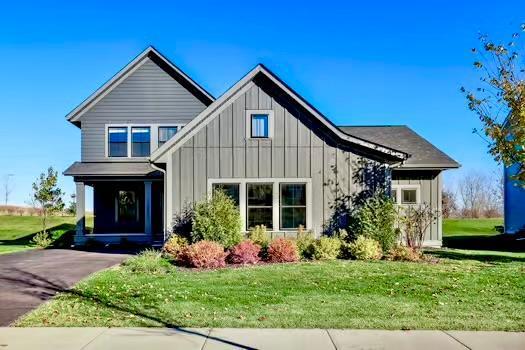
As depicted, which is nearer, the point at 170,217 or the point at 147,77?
the point at 170,217

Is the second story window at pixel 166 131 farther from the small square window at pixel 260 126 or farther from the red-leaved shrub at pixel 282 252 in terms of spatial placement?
the red-leaved shrub at pixel 282 252

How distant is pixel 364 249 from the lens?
48.6ft

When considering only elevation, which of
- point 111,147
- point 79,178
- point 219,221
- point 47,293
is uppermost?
point 111,147

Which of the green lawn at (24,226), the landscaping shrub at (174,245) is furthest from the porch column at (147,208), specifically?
the green lawn at (24,226)

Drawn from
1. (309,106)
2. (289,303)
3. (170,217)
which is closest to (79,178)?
(170,217)

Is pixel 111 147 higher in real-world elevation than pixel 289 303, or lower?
higher

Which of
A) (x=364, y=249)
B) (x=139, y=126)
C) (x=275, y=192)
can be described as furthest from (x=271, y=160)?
(x=139, y=126)

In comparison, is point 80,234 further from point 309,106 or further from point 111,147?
point 309,106

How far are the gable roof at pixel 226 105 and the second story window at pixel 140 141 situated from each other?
6.42m

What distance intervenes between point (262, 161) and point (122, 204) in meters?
10.1

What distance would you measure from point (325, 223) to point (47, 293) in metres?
9.49

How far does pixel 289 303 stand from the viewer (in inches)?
358

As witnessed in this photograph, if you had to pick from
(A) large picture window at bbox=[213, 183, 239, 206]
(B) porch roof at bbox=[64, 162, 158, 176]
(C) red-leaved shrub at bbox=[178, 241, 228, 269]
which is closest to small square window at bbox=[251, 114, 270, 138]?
(A) large picture window at bbox=[213, 183, 239, 206]

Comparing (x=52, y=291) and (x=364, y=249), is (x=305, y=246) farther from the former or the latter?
(x=52, y=291)
